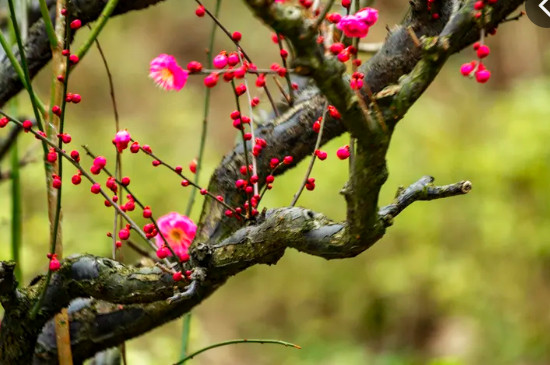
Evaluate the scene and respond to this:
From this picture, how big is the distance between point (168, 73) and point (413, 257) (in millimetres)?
2845

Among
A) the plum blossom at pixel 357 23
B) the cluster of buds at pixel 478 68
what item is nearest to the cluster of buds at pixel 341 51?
the plum blossom at pixel 357 23

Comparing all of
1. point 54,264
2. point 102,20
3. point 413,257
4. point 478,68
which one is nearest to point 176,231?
point 54,264

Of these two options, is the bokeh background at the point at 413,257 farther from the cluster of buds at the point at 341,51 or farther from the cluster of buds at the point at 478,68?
the cluster of buds at the point at 478,68

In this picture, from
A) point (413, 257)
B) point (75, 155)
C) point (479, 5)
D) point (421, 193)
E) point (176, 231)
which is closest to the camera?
point (479, 5)

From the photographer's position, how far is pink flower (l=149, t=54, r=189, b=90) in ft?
3.33

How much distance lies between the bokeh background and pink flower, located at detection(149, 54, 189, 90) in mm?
2132

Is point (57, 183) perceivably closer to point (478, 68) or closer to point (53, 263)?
point (53, 263)

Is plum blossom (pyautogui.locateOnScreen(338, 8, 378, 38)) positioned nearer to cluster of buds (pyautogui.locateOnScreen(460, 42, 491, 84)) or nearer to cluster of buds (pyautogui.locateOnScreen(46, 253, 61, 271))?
cluster of buds (pyautogui.locateOnScreen(460, 42, 491, 84))

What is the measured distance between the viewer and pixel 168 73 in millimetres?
1021

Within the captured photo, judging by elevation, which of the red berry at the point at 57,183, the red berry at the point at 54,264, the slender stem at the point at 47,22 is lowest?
the red berry at the point at 54,264

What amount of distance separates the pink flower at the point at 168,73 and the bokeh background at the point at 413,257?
7.00ft

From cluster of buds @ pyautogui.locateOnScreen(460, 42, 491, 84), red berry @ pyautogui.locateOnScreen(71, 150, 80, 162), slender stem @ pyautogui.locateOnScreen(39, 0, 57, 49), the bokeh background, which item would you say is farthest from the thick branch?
the bokeh background

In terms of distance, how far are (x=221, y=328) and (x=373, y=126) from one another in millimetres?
3439

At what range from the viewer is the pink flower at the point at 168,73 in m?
1.01
